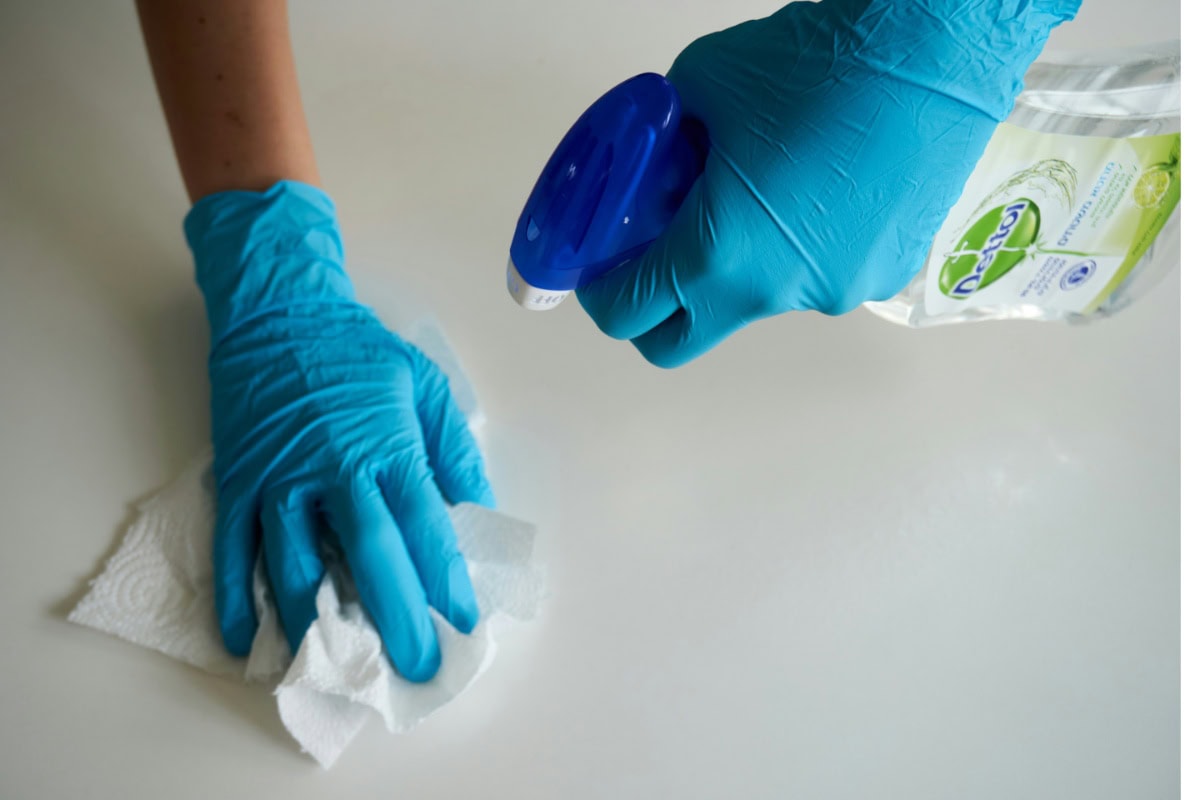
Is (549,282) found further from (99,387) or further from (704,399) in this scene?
(99,387)

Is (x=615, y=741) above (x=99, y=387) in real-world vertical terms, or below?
below

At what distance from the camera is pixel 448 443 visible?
984mm

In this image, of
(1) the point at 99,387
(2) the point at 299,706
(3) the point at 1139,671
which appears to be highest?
(1) the point at 99,387

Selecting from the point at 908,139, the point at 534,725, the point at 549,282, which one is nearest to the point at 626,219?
the point at 549,282

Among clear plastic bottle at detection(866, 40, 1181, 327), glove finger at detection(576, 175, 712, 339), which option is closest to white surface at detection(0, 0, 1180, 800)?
clear plastic bottle at detection(866, 40, 1181, 327)

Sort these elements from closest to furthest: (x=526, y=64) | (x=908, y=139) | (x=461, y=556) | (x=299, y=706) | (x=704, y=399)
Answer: (x=908, y=139) < (x=299, y=706) < (x=461, y=556) < (x=704, y=399) < (x=526, y=64)

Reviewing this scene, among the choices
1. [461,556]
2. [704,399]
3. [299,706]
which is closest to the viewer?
[299,706]

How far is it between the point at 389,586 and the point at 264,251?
1.52 ft

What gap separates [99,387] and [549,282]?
60 centimetres

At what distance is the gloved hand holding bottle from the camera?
87cm

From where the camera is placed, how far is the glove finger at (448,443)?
0.96 metres

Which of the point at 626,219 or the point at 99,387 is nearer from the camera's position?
the point at 626,219

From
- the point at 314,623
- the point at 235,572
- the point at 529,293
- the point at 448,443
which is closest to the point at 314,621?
the point at 314,623

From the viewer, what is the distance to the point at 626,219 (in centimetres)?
71
